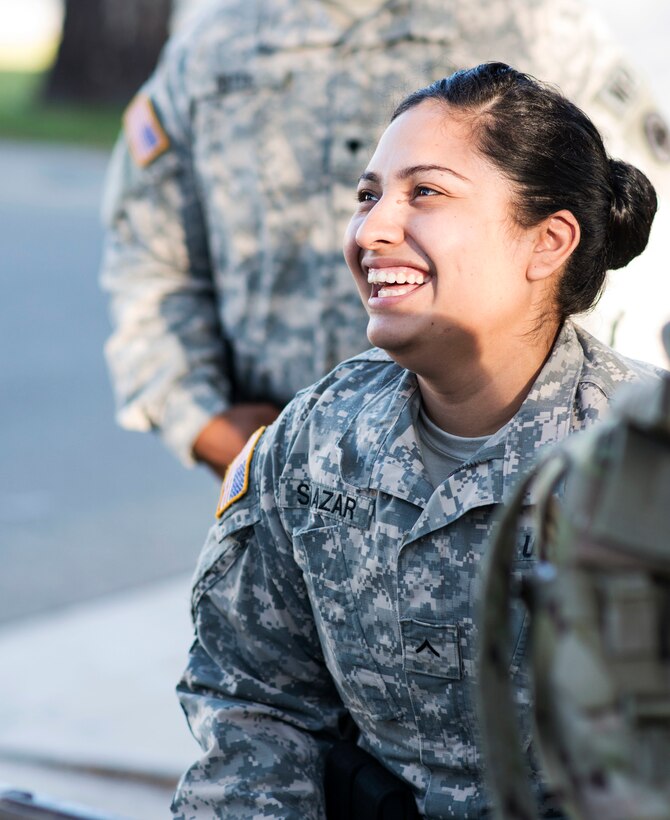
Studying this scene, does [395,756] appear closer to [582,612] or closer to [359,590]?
[359,590]

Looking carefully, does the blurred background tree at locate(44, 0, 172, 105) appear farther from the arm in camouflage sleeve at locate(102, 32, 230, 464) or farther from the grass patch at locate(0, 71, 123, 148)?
the arm in camouflage sleeve at locate(102, 32, 230, 464)

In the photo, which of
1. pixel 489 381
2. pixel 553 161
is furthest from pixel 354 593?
pixel 553 161

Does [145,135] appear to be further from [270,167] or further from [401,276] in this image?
[401,276]

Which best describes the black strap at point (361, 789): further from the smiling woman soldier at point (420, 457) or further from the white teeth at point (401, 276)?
the white teeth at point (401, 276)

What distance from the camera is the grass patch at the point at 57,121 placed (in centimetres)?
1255

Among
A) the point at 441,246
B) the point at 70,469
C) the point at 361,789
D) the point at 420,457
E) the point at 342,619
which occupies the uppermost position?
the point at 441,246

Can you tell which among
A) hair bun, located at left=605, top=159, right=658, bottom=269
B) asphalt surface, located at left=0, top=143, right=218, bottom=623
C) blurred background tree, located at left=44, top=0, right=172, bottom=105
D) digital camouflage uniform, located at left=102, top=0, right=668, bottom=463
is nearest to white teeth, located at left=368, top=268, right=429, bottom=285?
hair bun, located at left=605, top=159, right=658, bottom=269

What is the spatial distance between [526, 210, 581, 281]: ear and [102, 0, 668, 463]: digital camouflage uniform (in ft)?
2.09

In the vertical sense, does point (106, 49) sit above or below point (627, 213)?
below

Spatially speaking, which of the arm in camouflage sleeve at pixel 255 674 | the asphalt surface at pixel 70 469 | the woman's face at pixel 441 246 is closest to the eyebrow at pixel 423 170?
the woman's face at pixel 441 246

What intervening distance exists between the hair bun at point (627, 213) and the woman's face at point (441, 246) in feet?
0.46

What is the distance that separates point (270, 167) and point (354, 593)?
104 centimetres

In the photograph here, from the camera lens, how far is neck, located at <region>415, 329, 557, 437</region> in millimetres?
1541

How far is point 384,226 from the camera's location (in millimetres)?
1518
